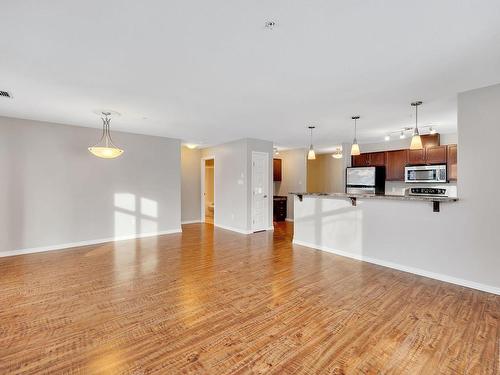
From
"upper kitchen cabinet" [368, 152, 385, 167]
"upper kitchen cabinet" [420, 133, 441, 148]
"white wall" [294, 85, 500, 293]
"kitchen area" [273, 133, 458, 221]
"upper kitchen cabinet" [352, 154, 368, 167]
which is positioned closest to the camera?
"white wall" [294, 85, 500, 293]

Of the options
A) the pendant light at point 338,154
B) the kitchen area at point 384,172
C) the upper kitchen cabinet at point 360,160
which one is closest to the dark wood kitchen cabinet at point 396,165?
the kitchen area at point 384,172

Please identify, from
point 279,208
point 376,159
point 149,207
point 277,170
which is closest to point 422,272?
point 376,159

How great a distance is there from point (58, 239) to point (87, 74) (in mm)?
3753

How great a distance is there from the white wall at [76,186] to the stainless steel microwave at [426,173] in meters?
5.91

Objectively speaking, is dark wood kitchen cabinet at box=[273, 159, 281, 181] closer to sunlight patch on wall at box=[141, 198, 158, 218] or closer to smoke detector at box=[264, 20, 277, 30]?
sunlight patch on wall at box=[141, 198, 158, 218]

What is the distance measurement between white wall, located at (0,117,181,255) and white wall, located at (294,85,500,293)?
15.7 ft

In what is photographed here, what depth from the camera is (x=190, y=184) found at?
813 centimetres

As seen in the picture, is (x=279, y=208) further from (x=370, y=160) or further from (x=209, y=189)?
(x=370, y=160)

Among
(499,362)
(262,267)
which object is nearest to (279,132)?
(262,267)

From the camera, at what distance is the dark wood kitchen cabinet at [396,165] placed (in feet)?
21.1

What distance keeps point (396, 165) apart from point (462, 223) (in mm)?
3601

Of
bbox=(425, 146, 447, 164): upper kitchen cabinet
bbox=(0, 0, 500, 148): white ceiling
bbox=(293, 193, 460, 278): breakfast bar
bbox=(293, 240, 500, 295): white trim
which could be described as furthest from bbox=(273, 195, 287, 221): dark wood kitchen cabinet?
bbox=(0, 0, 500, 148): white ceiling

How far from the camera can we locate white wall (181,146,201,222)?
8.02 m

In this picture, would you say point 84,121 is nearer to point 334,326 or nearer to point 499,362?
point 334,326
